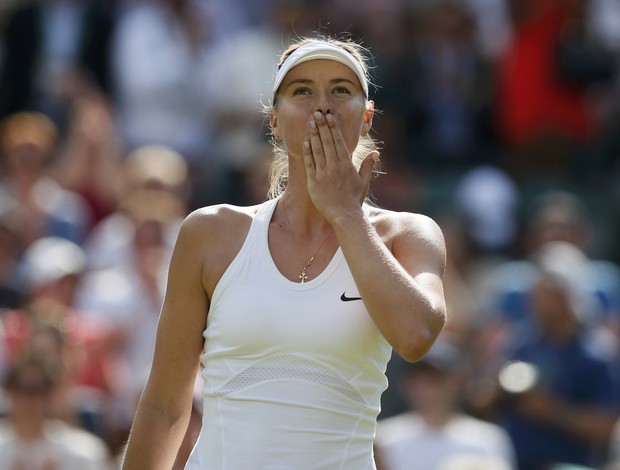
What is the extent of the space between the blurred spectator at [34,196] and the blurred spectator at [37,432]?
202cm

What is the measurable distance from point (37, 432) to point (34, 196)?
257 cm

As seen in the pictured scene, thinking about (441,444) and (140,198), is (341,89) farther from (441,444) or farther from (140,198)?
(140,198)

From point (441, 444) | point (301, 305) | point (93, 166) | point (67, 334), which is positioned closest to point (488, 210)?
point (93, 166)

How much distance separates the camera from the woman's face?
3375 millimetres

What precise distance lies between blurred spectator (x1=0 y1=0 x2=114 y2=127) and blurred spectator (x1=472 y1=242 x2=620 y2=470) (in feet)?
14.3

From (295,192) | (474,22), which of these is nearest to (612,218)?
(474,22)

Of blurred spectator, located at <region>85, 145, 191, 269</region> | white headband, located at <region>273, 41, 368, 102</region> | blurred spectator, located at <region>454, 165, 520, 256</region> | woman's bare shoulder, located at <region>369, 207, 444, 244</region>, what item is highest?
blurred spectator, located at <region>454, 165, 520, 256</region>

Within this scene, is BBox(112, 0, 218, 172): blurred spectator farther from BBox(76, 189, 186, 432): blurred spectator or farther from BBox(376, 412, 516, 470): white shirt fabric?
BBox(376, 412, 516, 470): white shirt fabric

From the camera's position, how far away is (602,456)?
778 cm

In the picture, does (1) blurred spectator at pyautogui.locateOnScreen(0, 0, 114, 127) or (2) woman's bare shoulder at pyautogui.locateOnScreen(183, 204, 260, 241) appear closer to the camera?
(2) woman's bare shoulder at pyautogui.locateOnScreen(183, 204, 260, 241)

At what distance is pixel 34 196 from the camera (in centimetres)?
871

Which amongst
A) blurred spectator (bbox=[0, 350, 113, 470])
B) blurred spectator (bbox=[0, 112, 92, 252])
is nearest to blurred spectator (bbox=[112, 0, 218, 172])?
blurred spectator (bbox=[0, 112, 92, 252])

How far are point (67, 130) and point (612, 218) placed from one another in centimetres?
429

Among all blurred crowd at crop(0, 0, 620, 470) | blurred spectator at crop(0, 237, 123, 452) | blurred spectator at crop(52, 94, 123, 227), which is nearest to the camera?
blurred spectator at crop(0, 237, 123, 452)
